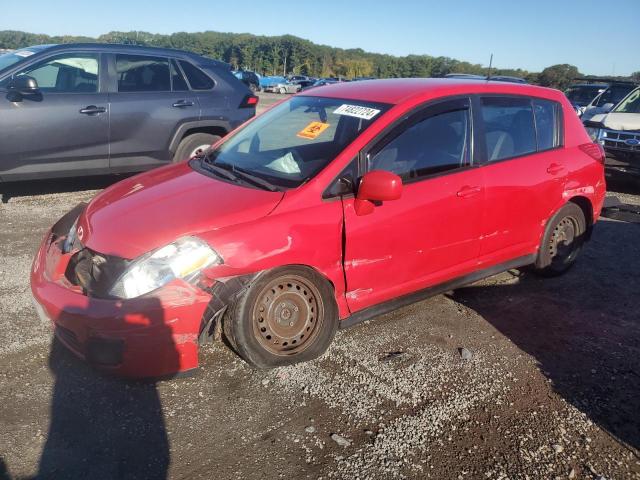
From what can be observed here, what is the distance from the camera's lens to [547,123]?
14.9 feet

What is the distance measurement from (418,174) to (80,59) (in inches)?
194

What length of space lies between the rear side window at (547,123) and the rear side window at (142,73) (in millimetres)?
4697

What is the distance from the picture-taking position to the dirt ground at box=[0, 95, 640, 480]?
2.48 meters

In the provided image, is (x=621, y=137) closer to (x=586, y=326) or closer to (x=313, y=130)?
(x=586, y=326)

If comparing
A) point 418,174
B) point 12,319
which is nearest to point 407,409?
point 418,174

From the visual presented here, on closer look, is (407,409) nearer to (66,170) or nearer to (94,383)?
(94,383)

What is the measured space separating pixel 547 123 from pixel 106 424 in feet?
13.2

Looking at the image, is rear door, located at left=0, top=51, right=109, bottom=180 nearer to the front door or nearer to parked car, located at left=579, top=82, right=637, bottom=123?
the front door

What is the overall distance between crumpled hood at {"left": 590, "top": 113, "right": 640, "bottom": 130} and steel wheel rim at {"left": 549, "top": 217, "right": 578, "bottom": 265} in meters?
5.60

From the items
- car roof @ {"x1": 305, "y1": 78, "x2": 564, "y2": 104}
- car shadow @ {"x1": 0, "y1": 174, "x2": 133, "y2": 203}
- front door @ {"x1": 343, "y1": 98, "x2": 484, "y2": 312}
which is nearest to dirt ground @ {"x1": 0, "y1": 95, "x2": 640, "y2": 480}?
front door @ {"x1": 343, "y1": 98, "x2": 484, "y2": 312}

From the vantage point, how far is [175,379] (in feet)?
10.1

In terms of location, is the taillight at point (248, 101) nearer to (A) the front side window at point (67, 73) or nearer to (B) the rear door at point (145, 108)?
(B) the rear door at point (145, 108)

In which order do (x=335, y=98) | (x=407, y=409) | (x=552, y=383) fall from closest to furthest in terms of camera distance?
(x=407, y=409)
(x=552, y=383)
(x=335, y=98)

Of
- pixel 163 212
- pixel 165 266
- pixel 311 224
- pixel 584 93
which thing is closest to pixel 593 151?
pixel 311 224
